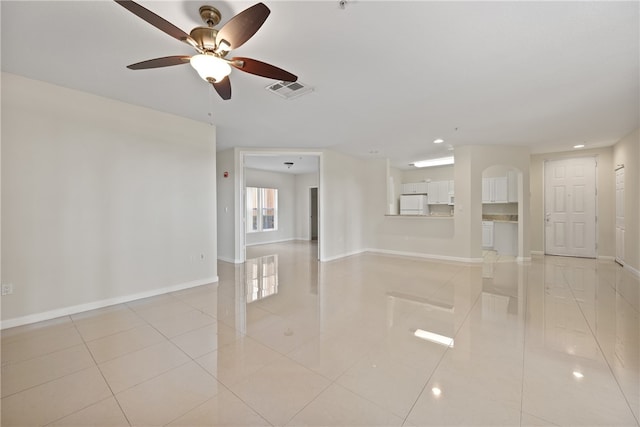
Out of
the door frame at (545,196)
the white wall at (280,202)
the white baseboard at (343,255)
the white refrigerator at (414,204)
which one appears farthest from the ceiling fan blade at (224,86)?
the door frame at (545,196)

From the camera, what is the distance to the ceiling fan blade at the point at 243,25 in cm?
149

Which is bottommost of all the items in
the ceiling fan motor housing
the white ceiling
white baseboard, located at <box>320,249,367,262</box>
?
white baseboard, located at <box>320,249,367,262</box>

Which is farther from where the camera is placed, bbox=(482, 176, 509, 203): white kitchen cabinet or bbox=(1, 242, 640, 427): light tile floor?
bbox=(482, 176, 509, 203): white kitchen cabinet

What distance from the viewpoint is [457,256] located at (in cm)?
593

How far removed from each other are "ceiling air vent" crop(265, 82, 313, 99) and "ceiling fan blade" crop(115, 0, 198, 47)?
118 cm

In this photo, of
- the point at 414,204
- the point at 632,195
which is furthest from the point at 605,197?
the point at 414,204

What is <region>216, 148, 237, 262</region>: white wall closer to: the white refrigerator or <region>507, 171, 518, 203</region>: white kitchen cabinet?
the white refrigerator

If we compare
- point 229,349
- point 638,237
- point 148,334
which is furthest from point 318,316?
point 638,237

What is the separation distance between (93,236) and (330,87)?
3.29 metres

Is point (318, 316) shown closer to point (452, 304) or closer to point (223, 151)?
point (452, 304)

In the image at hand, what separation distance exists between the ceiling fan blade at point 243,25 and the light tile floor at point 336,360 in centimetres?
231

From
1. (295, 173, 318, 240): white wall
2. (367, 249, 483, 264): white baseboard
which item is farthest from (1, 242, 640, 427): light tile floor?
(295, 173, 318, 240): white wall

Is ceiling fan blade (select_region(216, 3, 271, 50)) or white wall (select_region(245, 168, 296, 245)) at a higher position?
ceiling fan blade (select_region(216, 3, 271, 50))

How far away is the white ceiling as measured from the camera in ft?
6.07
